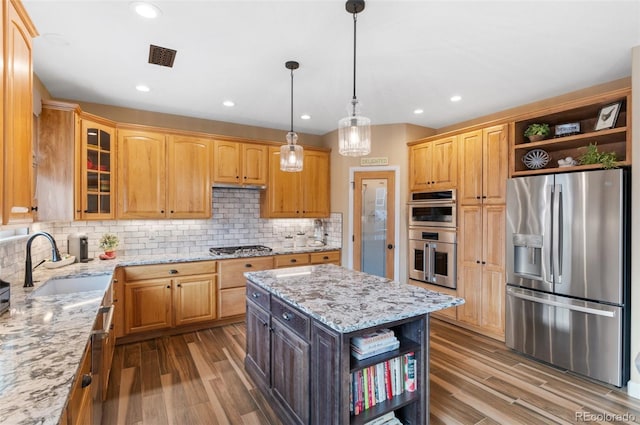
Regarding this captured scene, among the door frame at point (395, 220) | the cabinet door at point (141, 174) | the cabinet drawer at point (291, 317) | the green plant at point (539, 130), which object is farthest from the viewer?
the door frame at point (395, 220)

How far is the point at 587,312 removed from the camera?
2766 millimetres

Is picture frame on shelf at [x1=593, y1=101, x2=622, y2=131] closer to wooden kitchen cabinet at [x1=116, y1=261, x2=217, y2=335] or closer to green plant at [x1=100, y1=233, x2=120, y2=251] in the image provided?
wooden kitchen cabinet at [x1=116, y1=261, x2=217, y2=335]

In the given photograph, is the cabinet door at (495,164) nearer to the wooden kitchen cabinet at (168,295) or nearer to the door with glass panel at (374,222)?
the door with glass panel at (374,222)

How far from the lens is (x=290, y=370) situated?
206 centimetres

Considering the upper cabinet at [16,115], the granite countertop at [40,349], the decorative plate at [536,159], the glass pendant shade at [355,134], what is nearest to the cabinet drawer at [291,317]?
the granite countertop at [40,349]

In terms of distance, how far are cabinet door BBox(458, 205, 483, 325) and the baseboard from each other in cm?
135

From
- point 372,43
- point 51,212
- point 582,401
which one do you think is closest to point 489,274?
point 582,401

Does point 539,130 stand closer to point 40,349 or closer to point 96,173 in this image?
point 40,349

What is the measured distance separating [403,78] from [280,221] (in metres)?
2.82

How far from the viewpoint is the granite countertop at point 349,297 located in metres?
1.65

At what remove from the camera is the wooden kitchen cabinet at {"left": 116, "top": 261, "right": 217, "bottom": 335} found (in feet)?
11.3

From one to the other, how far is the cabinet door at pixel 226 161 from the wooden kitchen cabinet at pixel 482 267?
296cm

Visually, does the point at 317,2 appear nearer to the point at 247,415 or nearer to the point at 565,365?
the point at 247,415

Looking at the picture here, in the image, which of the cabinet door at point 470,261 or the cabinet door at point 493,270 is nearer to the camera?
the cabinet door at point 493,270
